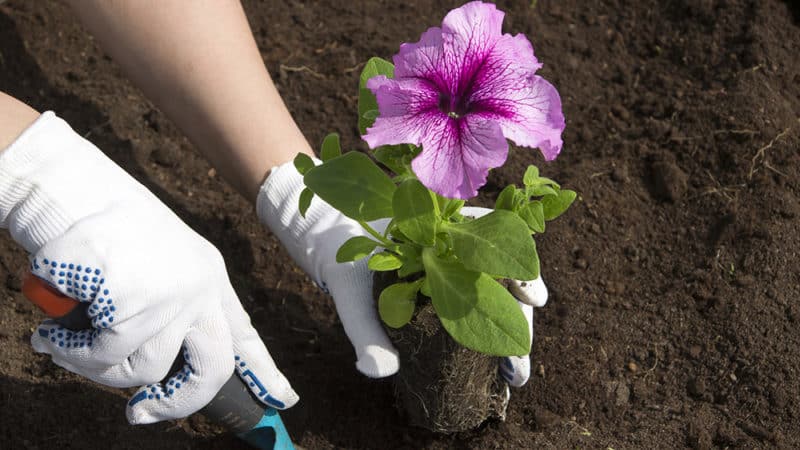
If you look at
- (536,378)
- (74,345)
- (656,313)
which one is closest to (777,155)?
(656,313)

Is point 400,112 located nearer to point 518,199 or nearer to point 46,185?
point 518,199

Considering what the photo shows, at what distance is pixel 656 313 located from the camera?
75.5 inches

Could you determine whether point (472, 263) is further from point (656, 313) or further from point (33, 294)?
point (656, 313)

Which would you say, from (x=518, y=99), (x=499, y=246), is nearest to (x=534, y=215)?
(x=499, y=246)

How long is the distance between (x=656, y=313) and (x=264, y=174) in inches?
38.7

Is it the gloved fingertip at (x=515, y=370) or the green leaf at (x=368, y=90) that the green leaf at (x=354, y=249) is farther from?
the gloved fingertip at (x=515, y=370)

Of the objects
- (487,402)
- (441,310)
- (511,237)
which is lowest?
(487,402)

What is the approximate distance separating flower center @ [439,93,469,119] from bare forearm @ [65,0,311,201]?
71 cm

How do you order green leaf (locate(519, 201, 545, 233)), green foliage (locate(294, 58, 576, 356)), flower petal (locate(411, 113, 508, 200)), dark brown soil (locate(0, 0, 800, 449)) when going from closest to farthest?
flower petal (locate(411, 113, 508, 200)) < green foliage (locate(294, 58, 576, 356)) < green leaf (locate(519, 201, 545, 233)) < dark brown soil (locate(0, 0, 800, 449))

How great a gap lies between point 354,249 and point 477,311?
25cm

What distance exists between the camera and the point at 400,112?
3.72ft

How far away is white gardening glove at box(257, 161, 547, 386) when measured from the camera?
163cm

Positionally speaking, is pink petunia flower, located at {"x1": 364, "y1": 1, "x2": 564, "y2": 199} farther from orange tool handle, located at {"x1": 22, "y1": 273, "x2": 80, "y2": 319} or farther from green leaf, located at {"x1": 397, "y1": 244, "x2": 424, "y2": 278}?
orange tool handle, located at {"x1": 22, "y1": 273, "x2": 80, "y2": 319}

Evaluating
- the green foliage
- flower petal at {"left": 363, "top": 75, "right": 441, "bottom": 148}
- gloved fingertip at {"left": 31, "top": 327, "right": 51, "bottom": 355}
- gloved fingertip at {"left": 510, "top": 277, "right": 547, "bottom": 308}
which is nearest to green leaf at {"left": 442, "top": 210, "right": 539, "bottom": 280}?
the green foliage
